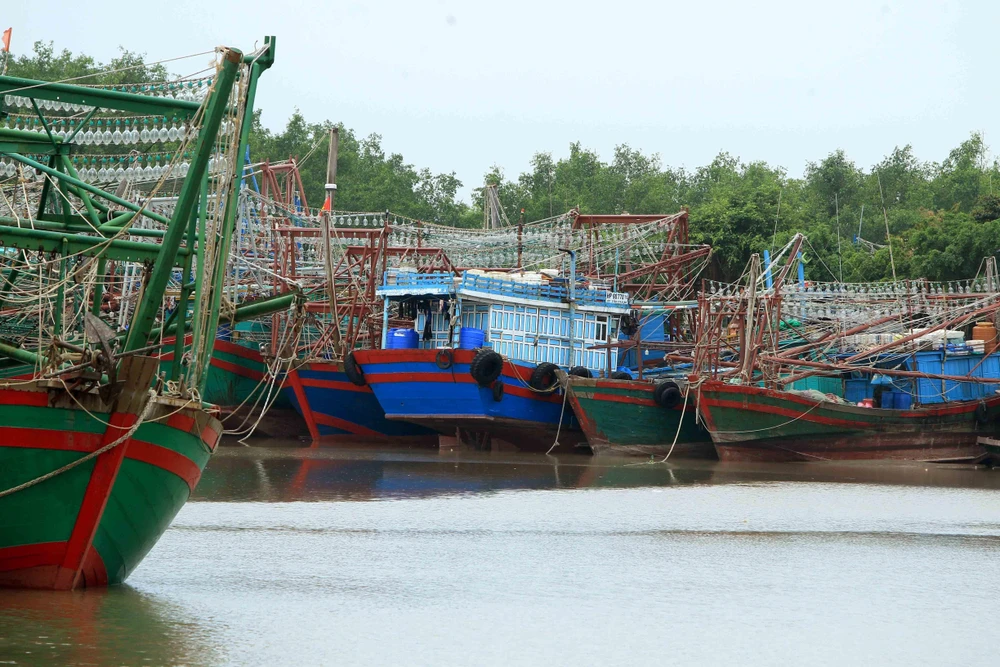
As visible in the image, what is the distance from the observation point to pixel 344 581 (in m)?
12.2

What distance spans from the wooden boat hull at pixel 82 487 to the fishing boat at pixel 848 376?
1892 cm

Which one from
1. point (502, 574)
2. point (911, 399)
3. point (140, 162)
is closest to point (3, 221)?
point (140, 162)

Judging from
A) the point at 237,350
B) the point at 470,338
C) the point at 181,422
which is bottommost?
the point at 237,350

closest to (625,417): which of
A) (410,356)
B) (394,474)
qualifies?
(410,356)

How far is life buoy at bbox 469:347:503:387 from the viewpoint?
28.6 metres

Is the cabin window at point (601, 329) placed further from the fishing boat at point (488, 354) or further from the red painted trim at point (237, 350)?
the red painted trim at point (237, 350)

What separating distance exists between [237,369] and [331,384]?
125 inches

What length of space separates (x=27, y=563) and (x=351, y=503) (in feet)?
26.9

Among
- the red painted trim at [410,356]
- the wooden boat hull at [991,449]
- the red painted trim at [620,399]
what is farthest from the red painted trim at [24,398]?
the wooden boat hull at [991,449]

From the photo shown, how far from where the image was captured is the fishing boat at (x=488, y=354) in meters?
29.2

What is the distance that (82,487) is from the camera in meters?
10.2

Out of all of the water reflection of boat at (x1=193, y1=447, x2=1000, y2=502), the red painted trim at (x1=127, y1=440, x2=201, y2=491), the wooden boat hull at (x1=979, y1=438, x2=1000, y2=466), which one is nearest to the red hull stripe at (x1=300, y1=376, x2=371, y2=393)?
the water reflection of boat at (x1=193, y1=447, x2=1000, y2=502)

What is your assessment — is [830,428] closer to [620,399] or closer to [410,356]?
[620,399]

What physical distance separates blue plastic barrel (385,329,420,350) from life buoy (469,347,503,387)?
2464 mm
